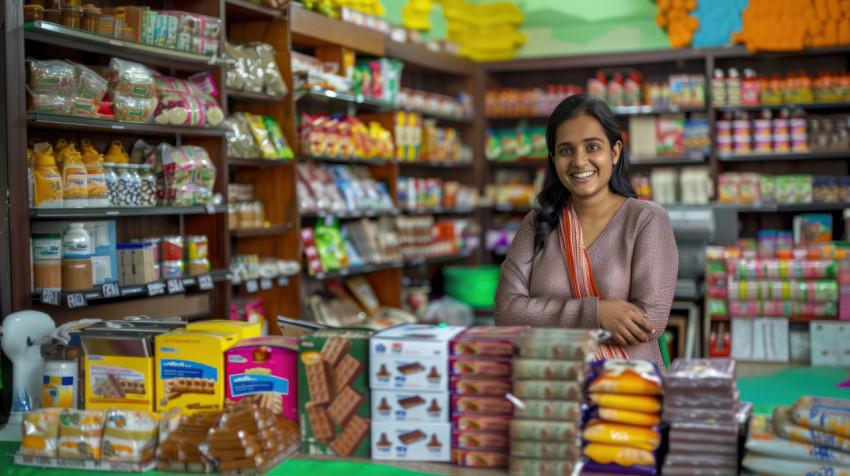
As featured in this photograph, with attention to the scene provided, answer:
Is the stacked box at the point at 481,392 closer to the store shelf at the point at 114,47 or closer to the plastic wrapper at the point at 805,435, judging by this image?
the plastic wrapper at the point at 805,435

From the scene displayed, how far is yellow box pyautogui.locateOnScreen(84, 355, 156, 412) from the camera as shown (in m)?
2.08

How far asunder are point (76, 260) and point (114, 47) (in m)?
0.96

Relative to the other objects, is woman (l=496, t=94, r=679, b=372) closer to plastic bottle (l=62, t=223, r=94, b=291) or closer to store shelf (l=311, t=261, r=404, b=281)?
plastic bottle (l=62, t=223, r=94, b=291)

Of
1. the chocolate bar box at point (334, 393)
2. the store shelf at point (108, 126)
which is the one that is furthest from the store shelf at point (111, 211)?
the chocolate bar box at point (334, 393)

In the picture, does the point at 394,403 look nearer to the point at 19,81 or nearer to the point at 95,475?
the point at 95,475

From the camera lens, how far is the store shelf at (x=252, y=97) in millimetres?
4523

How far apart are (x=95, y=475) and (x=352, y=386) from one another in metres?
0.64

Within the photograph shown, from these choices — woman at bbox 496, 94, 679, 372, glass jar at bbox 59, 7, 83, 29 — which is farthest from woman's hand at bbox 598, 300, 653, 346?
glass jar at bbox 59, 7, 83, 29

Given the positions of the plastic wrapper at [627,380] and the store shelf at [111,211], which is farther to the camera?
the store shelf at [111,211]

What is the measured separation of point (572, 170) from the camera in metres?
2.51

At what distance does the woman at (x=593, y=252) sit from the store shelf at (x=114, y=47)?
201 centimetres

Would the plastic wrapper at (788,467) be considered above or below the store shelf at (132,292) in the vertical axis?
below

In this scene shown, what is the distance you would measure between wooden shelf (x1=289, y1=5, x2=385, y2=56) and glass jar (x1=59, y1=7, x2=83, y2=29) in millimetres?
1663

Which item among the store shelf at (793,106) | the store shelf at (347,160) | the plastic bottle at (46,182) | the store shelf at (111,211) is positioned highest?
the store shelf at (793,106)
